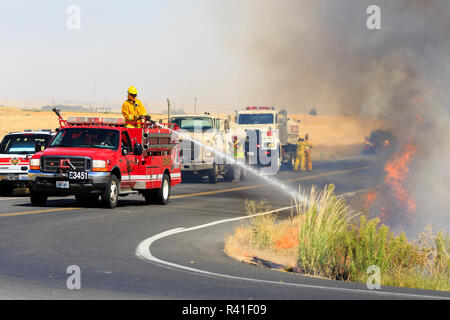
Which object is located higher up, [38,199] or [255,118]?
[255,118]

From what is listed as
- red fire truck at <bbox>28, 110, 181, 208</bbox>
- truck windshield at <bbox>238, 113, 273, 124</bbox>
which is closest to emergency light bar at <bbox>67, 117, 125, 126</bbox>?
red fire truck at <bbox>28, 110, 181, 208</bbox>

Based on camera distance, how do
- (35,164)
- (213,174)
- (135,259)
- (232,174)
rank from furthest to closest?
(232,174) < (213,174) < (35,164) < (135,259)

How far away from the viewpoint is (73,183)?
17.5 metres

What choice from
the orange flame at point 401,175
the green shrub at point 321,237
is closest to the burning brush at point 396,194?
the orange flame at point 401,175

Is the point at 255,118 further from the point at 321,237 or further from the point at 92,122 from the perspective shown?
the point at 321,237

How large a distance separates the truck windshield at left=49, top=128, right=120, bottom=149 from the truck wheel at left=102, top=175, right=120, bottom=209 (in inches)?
35.9

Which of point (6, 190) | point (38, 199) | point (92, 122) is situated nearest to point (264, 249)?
point (38, 199)

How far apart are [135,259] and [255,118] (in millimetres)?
31378

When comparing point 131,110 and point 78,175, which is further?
point 131,110

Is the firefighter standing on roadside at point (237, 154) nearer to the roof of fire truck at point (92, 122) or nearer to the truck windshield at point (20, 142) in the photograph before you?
the truck windshield at point (20, 142)

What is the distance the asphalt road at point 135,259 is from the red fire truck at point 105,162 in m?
0.51

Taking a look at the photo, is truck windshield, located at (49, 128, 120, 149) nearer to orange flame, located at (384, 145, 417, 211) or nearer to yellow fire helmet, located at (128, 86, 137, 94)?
yellow fire helmet, located at (128, 86, 137, 94)
